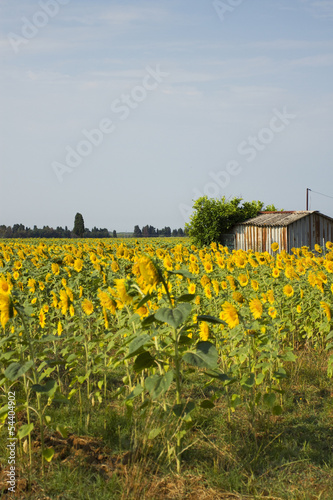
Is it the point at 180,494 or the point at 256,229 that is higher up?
the point at 256,229

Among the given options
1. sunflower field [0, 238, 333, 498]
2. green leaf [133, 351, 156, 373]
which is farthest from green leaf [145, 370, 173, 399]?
green leaf [133, 351, 156, 373]

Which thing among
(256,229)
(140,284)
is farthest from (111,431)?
(256,229)

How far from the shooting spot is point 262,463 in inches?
138

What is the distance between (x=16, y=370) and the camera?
9.86 ft

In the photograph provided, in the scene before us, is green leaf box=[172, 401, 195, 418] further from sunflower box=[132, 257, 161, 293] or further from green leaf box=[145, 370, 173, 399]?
sunflower box=[132, 257, 161, 293]

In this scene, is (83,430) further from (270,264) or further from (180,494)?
(270,264)

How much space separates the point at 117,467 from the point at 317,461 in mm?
1533

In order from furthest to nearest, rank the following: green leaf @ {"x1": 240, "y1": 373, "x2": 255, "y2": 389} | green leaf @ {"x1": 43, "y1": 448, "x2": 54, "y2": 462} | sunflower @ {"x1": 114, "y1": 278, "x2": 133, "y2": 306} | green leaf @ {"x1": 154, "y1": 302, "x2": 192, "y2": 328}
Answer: green leaf @ {"x1": 240, "y1": 373, "x2": 255, "y2": 389} → sunflower @ {"x1": 114, "y1": 278, "x2": 133, "y2": 306} → green leaf @ {"x1": 43, "y1": 448, "x2": 54, "y2": 462} → green leaf @ {"x1": 154, "y1": 302, "x2": 192, "y2": 328}

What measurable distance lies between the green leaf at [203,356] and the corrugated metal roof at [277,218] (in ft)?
63.6

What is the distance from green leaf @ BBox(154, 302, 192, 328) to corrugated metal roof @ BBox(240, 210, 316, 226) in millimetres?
19600

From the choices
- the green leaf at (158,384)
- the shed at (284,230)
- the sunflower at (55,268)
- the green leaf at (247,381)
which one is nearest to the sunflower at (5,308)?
the green leaf at (158,384)

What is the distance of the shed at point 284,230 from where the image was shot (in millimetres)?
21953

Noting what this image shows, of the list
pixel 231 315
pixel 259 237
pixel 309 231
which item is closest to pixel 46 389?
pixel 231 315

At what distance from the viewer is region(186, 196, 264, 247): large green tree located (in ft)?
77.9
